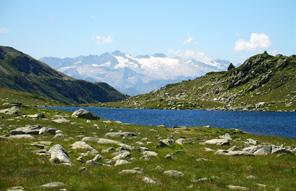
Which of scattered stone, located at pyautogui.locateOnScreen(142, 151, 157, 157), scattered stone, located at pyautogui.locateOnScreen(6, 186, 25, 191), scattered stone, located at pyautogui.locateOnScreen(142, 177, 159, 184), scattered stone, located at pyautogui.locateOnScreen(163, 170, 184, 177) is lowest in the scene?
scattered stone, located at pyautogui.locateOnScreen(142, 151, 157, 157)

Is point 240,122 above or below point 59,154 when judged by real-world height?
below

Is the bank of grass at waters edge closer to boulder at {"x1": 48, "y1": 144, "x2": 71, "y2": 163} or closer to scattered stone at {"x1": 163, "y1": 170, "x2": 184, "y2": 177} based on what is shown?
scattered stone at {"x1": 163, "y1": 170, "x2": 184, "y2": 177}

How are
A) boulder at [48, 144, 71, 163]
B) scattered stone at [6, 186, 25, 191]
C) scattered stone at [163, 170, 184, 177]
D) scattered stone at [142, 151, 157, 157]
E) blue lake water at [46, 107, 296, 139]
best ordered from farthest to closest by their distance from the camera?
1. blue lake water at [46, 107, 296, 139]
2. scattered stone at [142, 151, 157, 157]
3. boulder at [48, 144, 71, 163]
4. scattered stone at [163, 170, 184, 177]
5. scattered stone at [6, 186, 25, 191]

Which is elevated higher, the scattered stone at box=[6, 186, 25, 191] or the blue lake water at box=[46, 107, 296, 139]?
the scattered stone at box=[6, 186, 25, 191]

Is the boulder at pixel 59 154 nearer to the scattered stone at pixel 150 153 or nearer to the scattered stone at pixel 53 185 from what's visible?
the scattered stone at pixel 53 185

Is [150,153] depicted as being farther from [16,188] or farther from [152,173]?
[16,188]

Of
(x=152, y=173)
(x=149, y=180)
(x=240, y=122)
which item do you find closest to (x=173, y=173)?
(x=152, y=173)

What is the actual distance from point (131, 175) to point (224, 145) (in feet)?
83.7

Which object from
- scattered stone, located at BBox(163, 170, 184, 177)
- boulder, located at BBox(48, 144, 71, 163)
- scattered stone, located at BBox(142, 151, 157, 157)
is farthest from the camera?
scattered stone, located at BBox(142, 151, 157, 157)

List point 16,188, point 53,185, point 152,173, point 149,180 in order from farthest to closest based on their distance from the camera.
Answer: point 152,173, point 149,180, point 53,185, point 16,188

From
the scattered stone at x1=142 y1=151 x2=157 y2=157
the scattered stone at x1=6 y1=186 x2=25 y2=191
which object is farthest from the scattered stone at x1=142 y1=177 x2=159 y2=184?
the scattered stone at x1=142 y1=151 x2=157 y2=157

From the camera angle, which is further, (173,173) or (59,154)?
(59,154)

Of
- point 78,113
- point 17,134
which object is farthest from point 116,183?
point 78,113

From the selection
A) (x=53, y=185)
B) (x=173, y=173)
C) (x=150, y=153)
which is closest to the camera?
(x=53, y=185)
